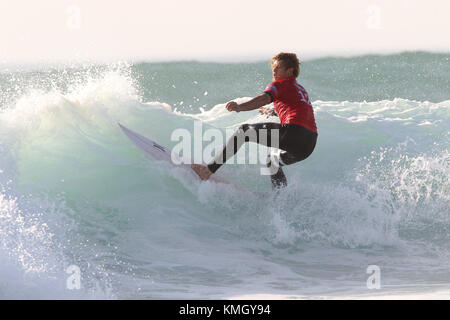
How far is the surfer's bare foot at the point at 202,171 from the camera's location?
256 inches

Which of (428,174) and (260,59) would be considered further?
(260,59)

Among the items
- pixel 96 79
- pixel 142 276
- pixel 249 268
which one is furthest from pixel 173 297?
pixel 96 79

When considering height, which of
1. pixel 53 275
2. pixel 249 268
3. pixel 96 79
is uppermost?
pixel 96 79

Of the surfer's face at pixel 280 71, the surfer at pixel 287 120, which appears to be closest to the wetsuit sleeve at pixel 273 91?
the surfer at pixel 287 120

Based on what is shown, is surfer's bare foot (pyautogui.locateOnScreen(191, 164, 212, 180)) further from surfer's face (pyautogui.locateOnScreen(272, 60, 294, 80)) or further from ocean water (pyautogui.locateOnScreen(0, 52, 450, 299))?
surfer's face (pyautogui.locateOnScreen(272, 60, 294, 80))

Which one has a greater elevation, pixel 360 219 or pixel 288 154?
pixel 288 154

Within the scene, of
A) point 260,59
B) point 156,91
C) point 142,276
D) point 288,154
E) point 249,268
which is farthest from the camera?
point 260,59

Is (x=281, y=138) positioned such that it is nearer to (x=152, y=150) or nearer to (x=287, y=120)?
(x=287, y=120)

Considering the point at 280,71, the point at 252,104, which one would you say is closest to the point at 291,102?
the point at 280,71

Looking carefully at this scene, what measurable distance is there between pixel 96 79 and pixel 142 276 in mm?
3612

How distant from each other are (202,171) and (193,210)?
477mm

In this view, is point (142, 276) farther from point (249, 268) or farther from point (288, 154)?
point (288, 154)

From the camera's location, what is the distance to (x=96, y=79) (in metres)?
7.91

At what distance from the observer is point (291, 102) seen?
5.68m
